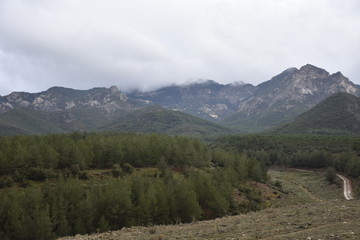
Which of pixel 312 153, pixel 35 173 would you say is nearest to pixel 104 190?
pixel 35 173

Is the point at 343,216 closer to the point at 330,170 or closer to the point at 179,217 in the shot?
the point at 179,217

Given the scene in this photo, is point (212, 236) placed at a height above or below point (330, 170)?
above

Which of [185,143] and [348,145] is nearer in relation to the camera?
[185,143]

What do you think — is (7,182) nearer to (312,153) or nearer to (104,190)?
(104,190)

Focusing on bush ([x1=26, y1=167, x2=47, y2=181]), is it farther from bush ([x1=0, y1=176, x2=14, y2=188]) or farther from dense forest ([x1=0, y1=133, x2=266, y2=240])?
bush ([x1=0, y1=176, x2=14, y2=188])

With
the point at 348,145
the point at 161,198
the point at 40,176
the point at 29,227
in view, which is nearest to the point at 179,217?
the point at 161,198

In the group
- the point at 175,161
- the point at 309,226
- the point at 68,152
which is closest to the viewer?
the point at 309,226

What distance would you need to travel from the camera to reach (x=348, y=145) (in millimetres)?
160125

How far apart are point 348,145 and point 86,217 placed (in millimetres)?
157149

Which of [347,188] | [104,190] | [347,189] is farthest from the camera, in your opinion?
[347,188]

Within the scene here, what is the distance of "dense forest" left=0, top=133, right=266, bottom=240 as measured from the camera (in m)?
44.1

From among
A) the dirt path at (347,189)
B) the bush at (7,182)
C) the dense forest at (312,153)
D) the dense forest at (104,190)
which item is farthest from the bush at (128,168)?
the dense forest at (312,153)

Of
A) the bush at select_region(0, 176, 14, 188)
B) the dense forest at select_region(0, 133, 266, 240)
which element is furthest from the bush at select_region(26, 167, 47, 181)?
the bush at select_region(0, 176, 14, 188)

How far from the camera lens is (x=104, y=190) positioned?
Result: 53250mm
